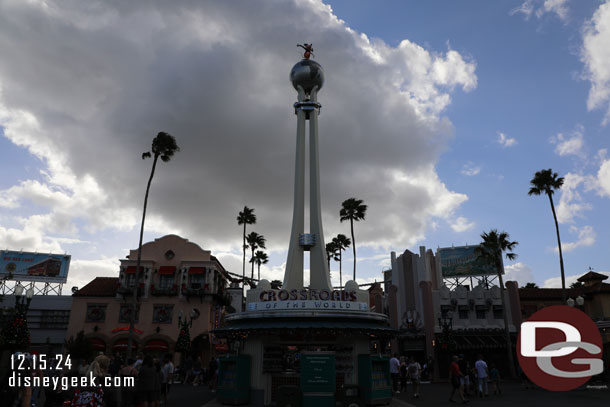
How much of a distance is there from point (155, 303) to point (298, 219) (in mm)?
27705

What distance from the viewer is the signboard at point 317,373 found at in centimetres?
1655

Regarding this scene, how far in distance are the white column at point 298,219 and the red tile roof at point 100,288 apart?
3054 cm

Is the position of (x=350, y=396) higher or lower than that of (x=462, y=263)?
lower

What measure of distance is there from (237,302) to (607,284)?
45.4 meters

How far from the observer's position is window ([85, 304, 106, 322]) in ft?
157

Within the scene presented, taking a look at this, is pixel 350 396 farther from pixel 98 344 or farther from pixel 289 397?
pixel 98 344

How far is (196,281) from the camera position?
160ft

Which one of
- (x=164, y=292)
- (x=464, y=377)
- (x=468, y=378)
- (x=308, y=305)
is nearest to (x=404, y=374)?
(x=468, y=378)

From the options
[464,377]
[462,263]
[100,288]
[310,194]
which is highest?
[462,263]

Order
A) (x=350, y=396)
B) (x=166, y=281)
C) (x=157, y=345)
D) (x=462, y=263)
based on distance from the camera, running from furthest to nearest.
Answer: (x=462, y=263)
(x=166, y=281)
(x=157, y=345)
(x=350, y=396)

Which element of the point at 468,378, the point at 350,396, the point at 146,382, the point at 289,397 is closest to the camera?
the point at 146,382

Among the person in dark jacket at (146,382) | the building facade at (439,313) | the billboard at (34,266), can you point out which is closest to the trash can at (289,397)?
the person in dark jacket at (146,382)

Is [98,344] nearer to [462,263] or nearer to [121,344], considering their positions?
[121,344]

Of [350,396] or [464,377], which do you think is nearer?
[350,396]
